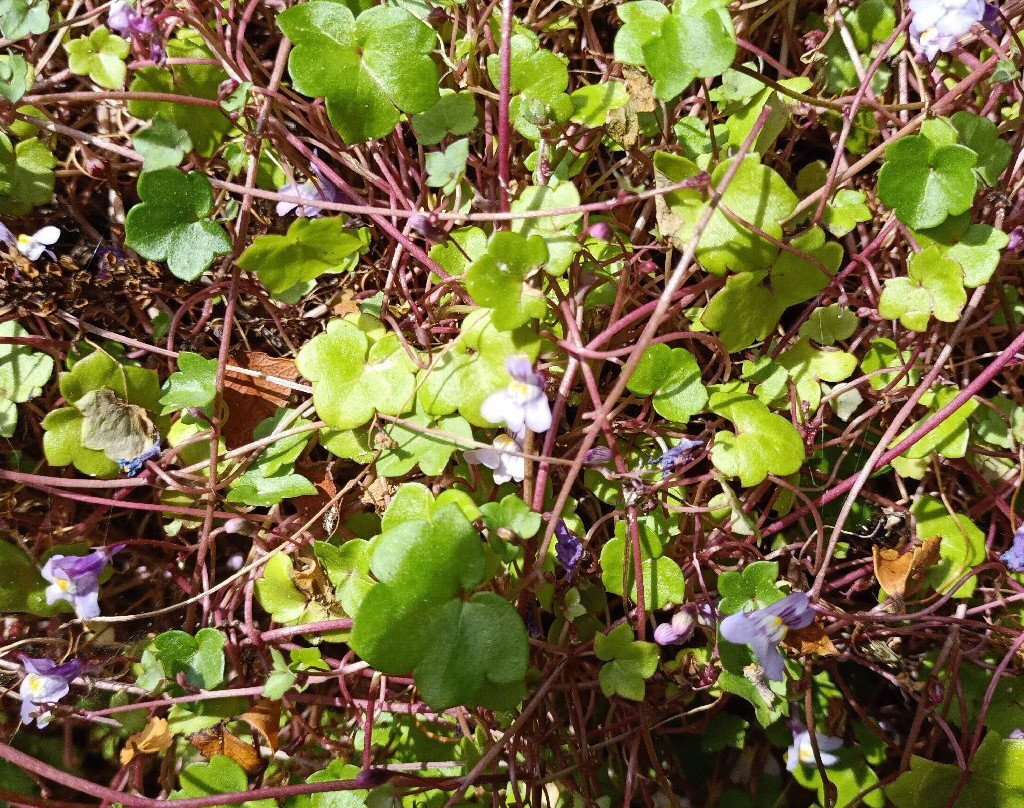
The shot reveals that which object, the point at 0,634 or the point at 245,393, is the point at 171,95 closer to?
the point at 245,393

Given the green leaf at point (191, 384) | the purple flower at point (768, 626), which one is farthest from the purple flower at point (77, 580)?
the purple flower at point (768, 626)

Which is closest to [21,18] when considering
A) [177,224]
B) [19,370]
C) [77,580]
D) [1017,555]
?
[177,224]

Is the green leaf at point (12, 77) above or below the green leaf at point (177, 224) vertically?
above

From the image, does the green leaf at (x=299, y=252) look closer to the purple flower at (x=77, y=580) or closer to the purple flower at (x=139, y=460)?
the purple flower at (x=139, y=460)

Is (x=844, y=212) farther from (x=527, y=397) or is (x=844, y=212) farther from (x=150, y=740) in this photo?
(x=150, y=740)

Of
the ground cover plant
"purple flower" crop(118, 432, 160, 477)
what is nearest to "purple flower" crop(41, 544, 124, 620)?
the ground cover plant
